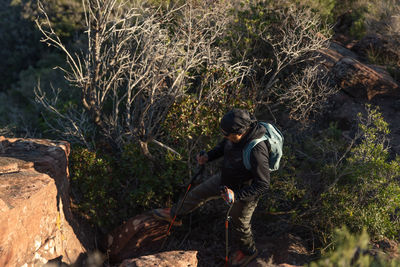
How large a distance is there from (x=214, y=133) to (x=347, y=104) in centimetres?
363

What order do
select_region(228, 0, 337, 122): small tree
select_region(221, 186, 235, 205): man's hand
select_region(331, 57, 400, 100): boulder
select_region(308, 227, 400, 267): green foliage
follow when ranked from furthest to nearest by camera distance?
select_region(331, 57, 400, 100): boulder → select_region(228, 0, 337, 122): small tree → select_region(221, 186, 235, 205): man's hand → select_region(308, 227, 400, 267): green foliage

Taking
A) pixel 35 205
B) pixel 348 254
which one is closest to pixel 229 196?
pixel 348 254

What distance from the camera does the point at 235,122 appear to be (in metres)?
3.41

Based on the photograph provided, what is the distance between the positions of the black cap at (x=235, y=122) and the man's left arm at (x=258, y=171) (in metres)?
0.23

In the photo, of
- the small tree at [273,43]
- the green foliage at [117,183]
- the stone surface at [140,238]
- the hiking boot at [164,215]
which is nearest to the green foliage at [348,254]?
the hiking boot at [164,215]

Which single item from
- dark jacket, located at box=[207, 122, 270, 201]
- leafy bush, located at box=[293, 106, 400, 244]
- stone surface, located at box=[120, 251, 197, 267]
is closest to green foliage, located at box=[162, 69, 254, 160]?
dark jacket, located at box=[207, 122, 270, 201]

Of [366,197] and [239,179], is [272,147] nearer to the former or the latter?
[239,179]

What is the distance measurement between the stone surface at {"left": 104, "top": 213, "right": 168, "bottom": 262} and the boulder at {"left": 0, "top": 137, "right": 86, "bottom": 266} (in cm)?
48

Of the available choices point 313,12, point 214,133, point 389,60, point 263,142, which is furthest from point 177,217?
point 389,60

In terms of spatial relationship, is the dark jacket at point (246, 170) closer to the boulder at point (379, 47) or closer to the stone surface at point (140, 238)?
the stone surface at point (140, 238)

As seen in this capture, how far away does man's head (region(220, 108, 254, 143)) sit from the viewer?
3.42 m

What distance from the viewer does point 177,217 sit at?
455cm

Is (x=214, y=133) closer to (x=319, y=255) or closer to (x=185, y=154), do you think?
(x=185, y=154)

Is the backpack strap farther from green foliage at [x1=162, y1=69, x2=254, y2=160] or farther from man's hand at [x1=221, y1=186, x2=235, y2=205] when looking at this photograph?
green foliage at [x1=162, y1=69, x2=254, y2=160]
